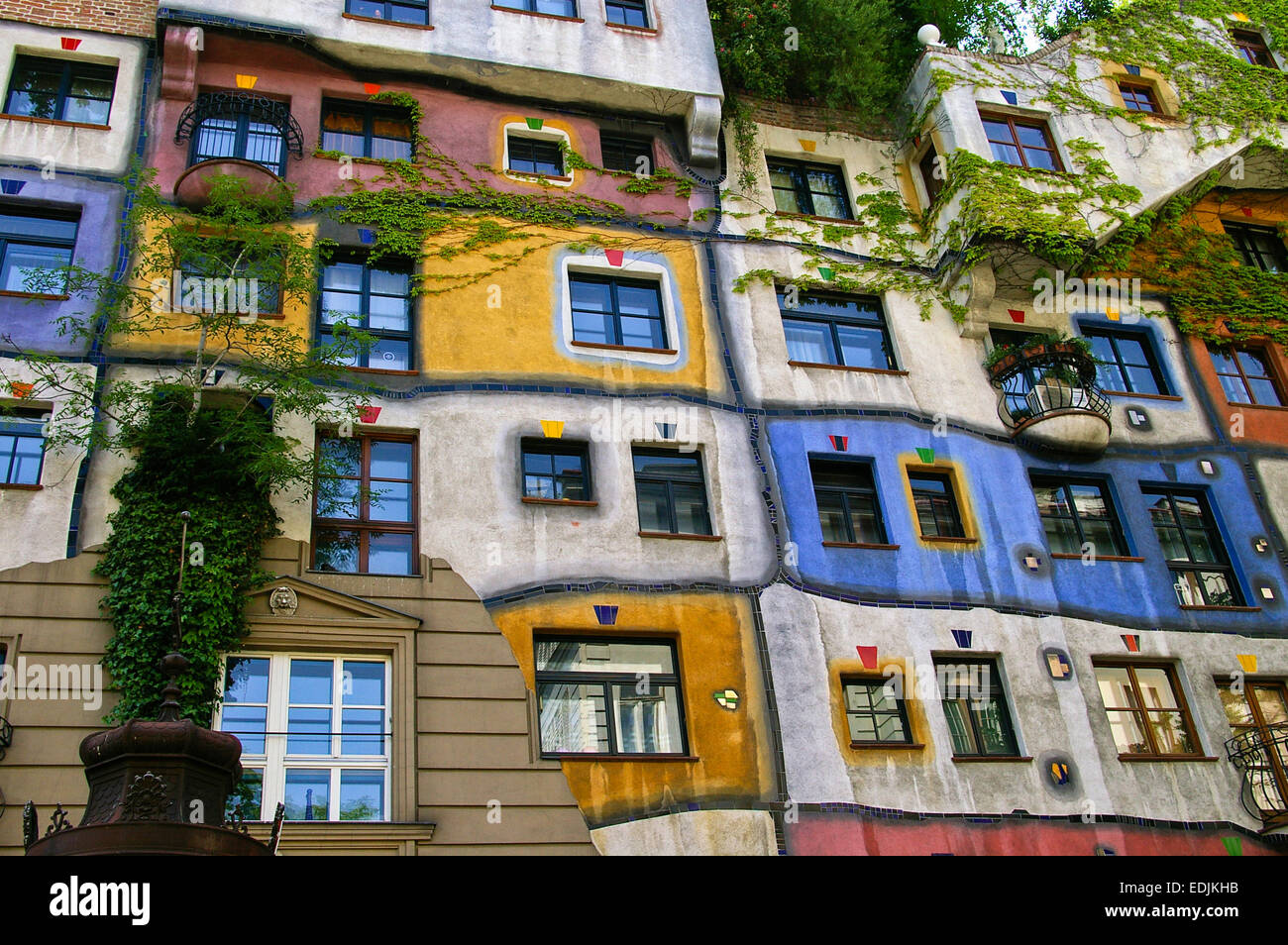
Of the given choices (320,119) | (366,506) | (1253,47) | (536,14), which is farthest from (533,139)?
(1253,47)

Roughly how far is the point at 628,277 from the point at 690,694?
6.55 m

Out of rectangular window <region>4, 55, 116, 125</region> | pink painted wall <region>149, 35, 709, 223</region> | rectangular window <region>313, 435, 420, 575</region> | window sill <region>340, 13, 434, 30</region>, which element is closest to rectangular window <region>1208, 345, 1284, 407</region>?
pink painted wall <region>149, 35, 709, 223</region>

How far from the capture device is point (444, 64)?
18.2 m

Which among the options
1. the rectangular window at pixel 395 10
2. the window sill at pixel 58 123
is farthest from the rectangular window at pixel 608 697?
the rectangular window at pixel 395 10

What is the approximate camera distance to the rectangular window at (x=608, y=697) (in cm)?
1343

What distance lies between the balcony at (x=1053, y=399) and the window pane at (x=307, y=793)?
1079cm

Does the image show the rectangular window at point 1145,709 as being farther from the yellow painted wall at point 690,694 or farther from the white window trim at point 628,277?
the white window trim at point 628,277

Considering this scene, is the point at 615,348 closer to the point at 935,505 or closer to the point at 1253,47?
the point at 935,505

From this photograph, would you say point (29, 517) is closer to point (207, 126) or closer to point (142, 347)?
point (142, 347)

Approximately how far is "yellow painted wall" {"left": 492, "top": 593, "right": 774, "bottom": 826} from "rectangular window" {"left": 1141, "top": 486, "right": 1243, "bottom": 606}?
6.79 m

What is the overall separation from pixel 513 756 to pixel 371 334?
561cm

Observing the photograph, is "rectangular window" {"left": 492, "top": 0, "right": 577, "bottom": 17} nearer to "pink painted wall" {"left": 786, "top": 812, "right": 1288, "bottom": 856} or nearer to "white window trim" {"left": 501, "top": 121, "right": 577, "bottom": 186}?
"white window trim" {"left": 501, "top": 121, "right": 577, "bottom": 186}
